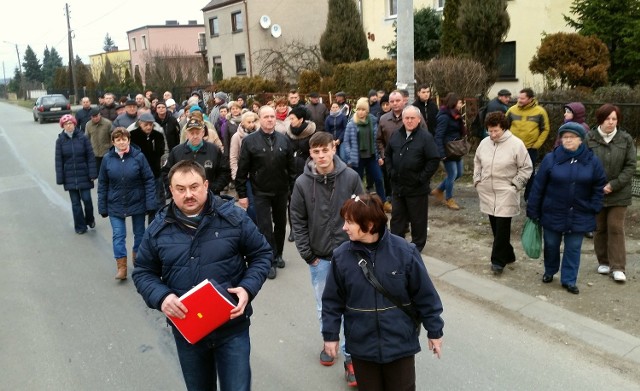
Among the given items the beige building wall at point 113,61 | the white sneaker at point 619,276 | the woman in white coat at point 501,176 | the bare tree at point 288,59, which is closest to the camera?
the white sneaker at point 619,276

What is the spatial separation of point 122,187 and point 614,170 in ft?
17.6

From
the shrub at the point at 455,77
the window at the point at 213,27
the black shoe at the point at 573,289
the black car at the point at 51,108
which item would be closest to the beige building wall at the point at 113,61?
the window at the point at 213,27

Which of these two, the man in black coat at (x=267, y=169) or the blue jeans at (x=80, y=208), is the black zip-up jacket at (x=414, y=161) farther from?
the blue jeans at (x=80, y=208)

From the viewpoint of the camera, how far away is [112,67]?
203ft

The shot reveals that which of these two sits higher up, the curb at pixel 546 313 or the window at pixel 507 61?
the window at pixel 507 61

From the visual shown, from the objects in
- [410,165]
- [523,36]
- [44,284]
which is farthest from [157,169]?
[523,36]

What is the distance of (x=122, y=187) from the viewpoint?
22.0 feet

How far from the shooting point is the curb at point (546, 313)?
4.62 metres

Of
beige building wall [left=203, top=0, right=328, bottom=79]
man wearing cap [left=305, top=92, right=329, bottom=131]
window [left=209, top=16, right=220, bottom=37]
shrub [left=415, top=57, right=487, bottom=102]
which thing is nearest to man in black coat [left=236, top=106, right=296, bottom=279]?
man wearing cap [left=305, top=92, right=329, bottom=131]

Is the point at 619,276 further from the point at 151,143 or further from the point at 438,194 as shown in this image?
the point at 151,143

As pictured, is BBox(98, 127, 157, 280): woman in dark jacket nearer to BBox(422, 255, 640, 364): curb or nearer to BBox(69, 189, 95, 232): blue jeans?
BBox(69, 189, 95, 232): blue jeans

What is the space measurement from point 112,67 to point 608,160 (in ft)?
207

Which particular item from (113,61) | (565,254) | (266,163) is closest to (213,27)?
(266,163)

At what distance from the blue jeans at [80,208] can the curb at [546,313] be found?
5.47m
